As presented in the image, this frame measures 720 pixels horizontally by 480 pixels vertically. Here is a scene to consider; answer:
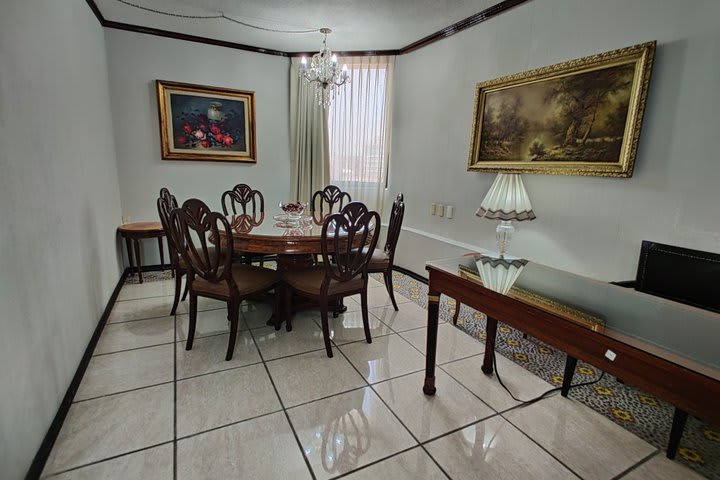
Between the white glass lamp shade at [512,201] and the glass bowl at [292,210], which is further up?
the white glass lamp shade at [512,201]

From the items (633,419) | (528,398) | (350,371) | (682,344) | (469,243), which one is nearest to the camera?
(682,344)

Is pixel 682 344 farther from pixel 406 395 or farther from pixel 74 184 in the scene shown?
pixel 74 184

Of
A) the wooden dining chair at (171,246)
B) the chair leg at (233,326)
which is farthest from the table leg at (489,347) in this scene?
the wooden dining chair at (171,246)

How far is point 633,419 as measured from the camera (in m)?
1.74

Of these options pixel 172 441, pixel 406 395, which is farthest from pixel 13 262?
pixel 406 395

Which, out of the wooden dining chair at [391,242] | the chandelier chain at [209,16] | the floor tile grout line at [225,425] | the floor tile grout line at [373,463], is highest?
the chandelier chain at [209,16]

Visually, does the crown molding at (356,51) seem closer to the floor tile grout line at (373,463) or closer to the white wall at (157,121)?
the white wall at (157,121)

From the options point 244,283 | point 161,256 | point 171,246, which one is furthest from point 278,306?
point 161,256

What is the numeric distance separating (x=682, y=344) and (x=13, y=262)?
232cm

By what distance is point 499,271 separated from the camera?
5.98ft

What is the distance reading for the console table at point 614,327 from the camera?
3.07ft

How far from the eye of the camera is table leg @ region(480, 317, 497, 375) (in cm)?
203

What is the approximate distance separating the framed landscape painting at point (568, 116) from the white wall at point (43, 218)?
2976mm

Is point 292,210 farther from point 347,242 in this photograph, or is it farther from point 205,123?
point 205,123
